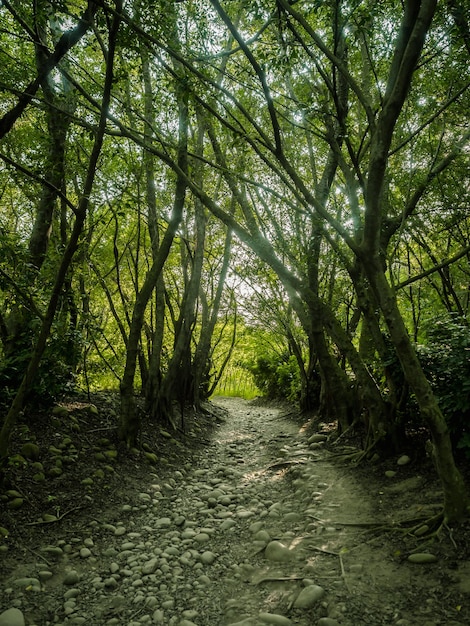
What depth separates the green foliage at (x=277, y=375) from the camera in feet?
40.0

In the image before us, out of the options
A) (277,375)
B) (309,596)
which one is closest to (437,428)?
(309,596)

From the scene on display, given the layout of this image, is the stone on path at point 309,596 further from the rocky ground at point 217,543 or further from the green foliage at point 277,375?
the green foliage at point 277,375

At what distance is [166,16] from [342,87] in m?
2.87

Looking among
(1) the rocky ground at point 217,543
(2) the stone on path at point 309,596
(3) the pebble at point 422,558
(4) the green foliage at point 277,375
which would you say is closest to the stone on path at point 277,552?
(1) the rocky ground at point 217,543

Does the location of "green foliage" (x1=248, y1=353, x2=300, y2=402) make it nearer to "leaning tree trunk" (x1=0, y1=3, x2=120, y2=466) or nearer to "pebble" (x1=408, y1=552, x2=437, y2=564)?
"pebble" (x1=408, y1=552, x2=437, y2=564)

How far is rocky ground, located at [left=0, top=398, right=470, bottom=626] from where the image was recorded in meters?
2.65

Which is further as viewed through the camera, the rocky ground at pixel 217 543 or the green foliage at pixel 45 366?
the green foliage at pixel 45 366

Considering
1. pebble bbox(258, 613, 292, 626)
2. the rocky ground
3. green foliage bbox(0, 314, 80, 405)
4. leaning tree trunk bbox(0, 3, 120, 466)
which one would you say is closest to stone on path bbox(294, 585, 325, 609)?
the rocky ground

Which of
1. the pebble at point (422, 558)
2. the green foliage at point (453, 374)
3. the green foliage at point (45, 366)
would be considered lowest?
the pebble at point (422, 558)

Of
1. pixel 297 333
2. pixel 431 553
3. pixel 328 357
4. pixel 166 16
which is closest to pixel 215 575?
pixel 431 553

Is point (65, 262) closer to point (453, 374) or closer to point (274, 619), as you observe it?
point (274, 619)

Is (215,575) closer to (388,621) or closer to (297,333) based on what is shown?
(388,621)

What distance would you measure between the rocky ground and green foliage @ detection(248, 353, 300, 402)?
6.29 metres

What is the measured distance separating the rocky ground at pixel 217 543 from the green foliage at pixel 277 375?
6288 millimetres
